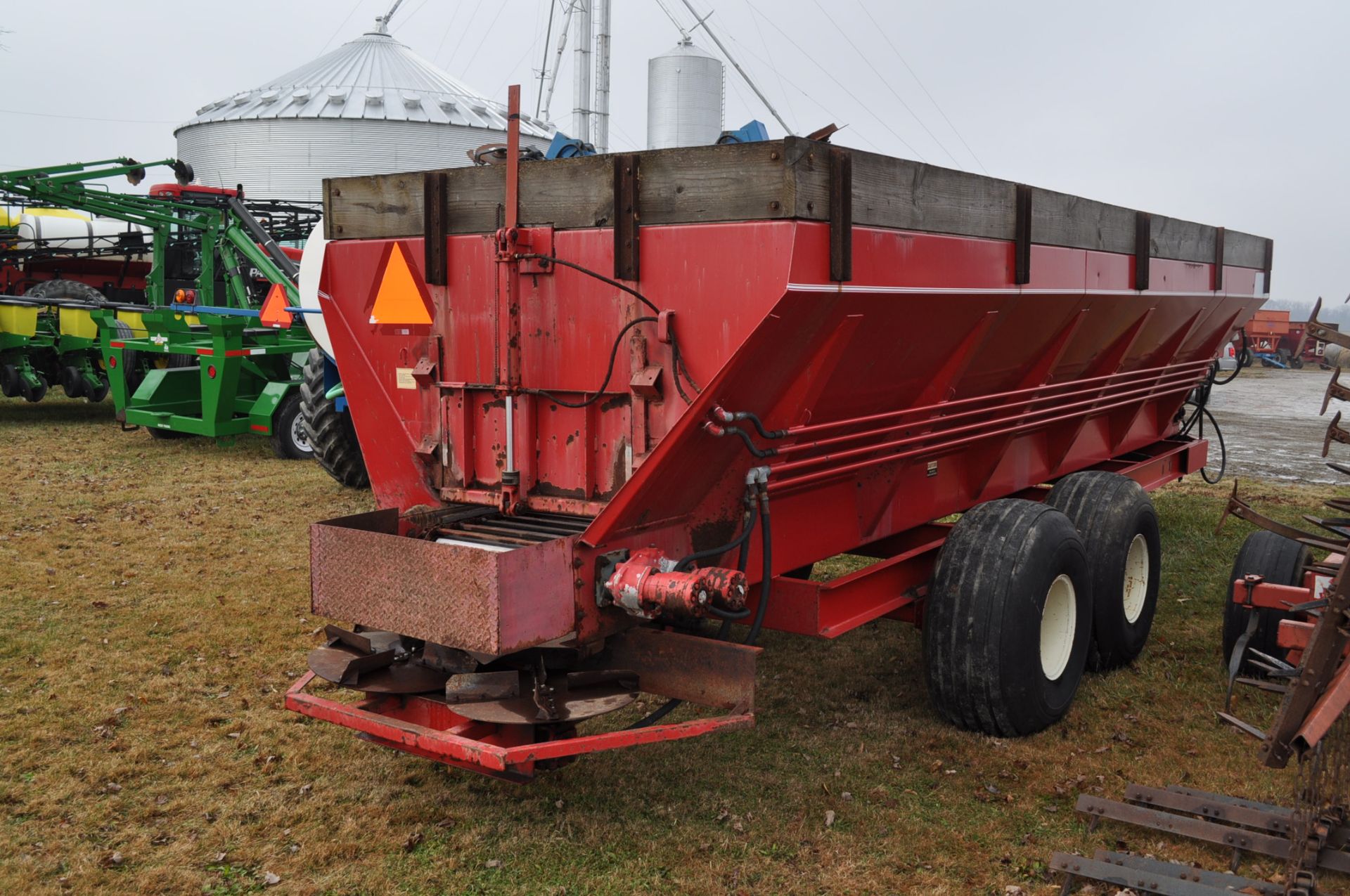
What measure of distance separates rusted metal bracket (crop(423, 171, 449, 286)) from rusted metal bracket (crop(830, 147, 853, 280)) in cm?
157

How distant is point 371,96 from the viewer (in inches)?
1305

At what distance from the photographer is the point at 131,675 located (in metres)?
5.30

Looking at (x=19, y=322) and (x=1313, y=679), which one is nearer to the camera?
(x=1313, y=679)

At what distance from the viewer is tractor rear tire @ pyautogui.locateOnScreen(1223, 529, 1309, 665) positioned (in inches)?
209

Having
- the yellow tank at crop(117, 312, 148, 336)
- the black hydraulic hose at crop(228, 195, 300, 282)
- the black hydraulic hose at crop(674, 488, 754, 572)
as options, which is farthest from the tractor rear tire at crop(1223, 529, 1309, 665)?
the yellow tank at crop(117, 312, 148, 336)

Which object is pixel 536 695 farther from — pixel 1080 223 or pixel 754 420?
pixel 1080 223

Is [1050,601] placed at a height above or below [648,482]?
below

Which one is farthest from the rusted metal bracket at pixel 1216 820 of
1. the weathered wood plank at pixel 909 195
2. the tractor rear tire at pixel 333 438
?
the tractor rear tire at pixel 333 438

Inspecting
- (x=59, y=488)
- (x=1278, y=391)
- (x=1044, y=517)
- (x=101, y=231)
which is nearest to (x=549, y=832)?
(x=1044, y=517)

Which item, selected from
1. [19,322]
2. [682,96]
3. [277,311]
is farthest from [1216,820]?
[19,322]

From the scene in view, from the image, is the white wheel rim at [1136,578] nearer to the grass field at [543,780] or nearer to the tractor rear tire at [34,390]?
the grass field at [543,780]

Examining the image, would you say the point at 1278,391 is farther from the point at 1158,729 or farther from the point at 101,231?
the point at 101,231

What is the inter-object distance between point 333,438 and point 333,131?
2536 centimetres

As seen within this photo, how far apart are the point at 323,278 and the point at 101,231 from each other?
734 inches
